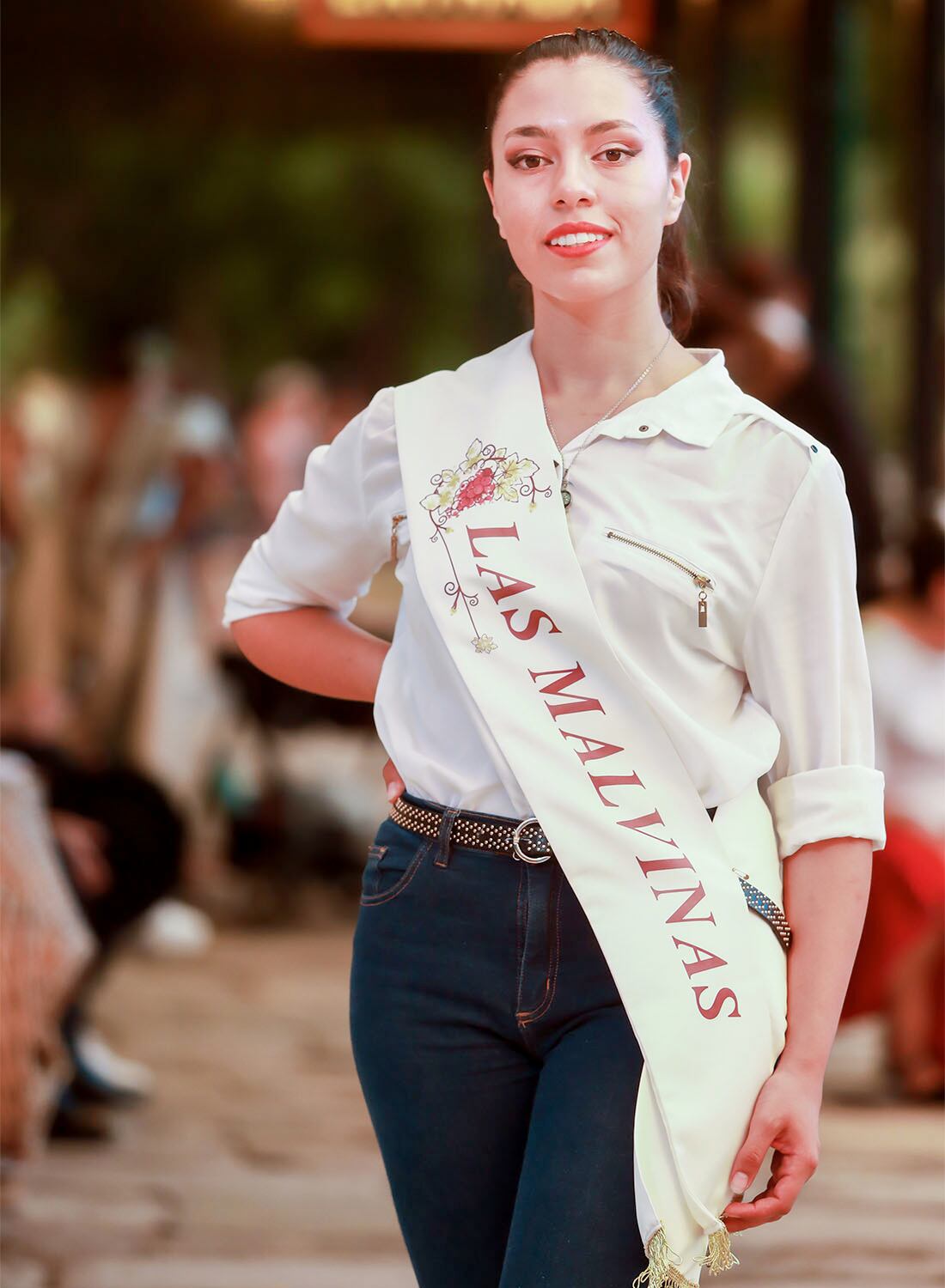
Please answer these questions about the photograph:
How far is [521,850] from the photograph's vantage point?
61.2 inches

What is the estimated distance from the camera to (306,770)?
22.9ft

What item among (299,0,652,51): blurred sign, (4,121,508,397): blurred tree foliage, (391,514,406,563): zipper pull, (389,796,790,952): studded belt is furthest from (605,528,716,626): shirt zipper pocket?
(4,121,508,397): blurred tree foliage

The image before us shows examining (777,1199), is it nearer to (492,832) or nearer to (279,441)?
(492,832)

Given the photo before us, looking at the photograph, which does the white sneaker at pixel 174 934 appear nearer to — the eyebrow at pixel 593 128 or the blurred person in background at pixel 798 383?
the blurred person in background at pixel 798 383

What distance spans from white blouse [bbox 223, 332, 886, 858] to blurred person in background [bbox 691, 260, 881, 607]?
2386mm

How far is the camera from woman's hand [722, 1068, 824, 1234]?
1.50 metres

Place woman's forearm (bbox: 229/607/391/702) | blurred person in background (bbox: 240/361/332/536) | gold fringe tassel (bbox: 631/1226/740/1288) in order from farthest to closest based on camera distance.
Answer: blurred person in background (bbox: 240/361/332/536)
woman's forearm (bbox: 229/607/391/702)
gold fringe tassel (bbox: 631/1226/740/1288)

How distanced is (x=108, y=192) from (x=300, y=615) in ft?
41.7

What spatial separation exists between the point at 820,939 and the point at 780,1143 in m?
0.15

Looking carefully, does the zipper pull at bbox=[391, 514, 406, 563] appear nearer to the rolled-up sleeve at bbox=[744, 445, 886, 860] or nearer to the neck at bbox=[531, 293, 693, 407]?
the neck at bbox=[531, 293, 693, 407]

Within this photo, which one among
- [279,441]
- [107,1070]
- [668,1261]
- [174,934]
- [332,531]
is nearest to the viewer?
[668,1261]

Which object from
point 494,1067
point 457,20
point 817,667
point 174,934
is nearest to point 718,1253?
point 494,1067

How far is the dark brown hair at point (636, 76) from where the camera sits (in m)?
1.62

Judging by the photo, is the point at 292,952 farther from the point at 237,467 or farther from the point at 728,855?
the point at 728,855
